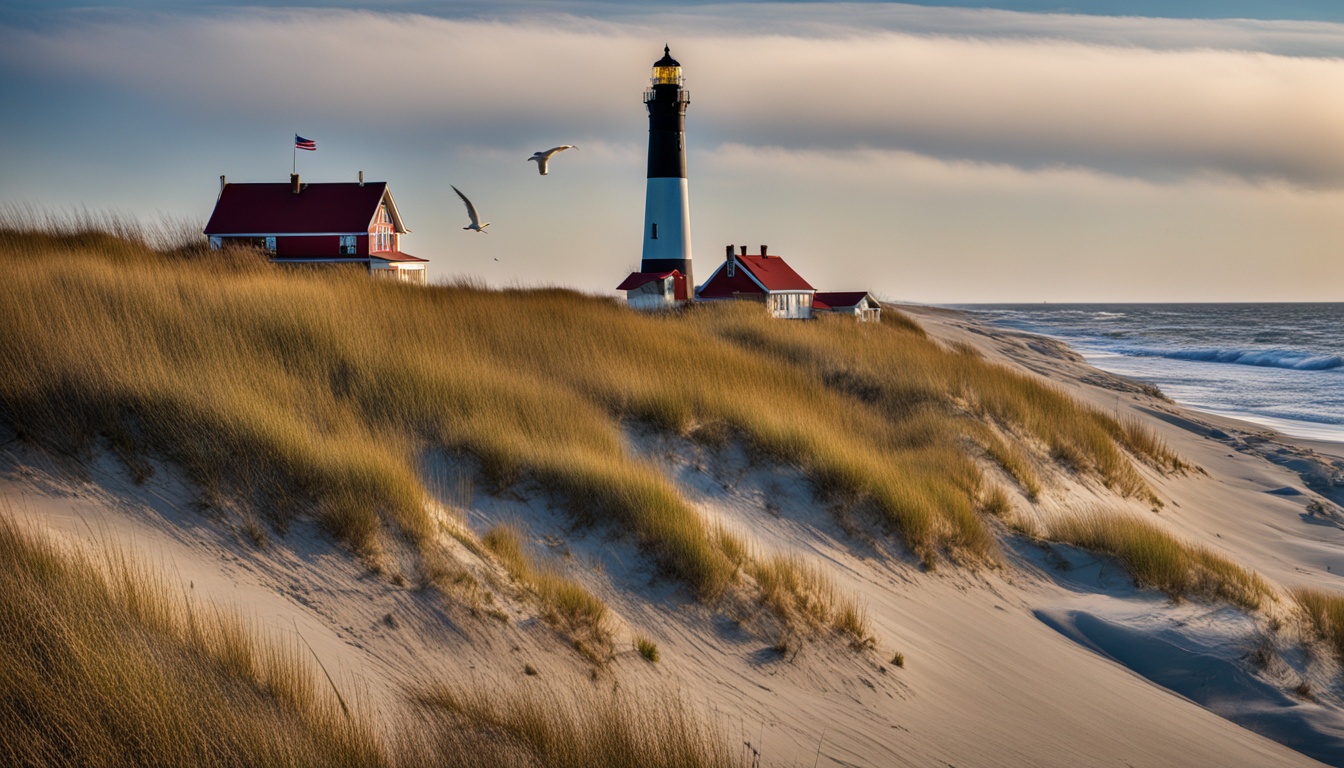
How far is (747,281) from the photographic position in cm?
3334

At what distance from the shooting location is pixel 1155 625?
8.71 metres

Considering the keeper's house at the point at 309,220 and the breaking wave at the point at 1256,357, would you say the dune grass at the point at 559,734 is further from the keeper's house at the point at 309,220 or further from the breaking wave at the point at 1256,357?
the breaking wave at the point at 1256,357

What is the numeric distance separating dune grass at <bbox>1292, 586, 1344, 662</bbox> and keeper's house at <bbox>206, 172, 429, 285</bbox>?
23004 millimetres

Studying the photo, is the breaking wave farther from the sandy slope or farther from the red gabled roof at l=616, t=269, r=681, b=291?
the sandy slope

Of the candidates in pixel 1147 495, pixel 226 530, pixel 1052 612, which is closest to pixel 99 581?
pixel 226 530

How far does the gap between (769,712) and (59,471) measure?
4.95 m

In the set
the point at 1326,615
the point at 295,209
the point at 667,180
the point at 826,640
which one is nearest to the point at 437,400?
the point at 826,640

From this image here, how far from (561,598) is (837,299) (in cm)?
3288

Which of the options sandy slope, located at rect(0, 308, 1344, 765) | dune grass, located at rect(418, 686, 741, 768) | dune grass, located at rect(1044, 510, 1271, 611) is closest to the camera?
dune grass, located at rect(418, 686, 741, 768)

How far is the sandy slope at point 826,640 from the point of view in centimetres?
590

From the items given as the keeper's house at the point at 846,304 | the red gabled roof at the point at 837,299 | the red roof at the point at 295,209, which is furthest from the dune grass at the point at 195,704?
the red gabled roof at the point at 837,299

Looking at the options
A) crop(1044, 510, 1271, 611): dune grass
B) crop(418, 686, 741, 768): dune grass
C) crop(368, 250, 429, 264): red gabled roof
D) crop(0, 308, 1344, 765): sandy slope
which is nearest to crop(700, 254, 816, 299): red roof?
crop(368, 250, 429, 264): red gabled roof

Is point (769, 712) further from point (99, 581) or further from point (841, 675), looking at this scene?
point (99, 581)

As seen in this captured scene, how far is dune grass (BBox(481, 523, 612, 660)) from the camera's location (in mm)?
6289
